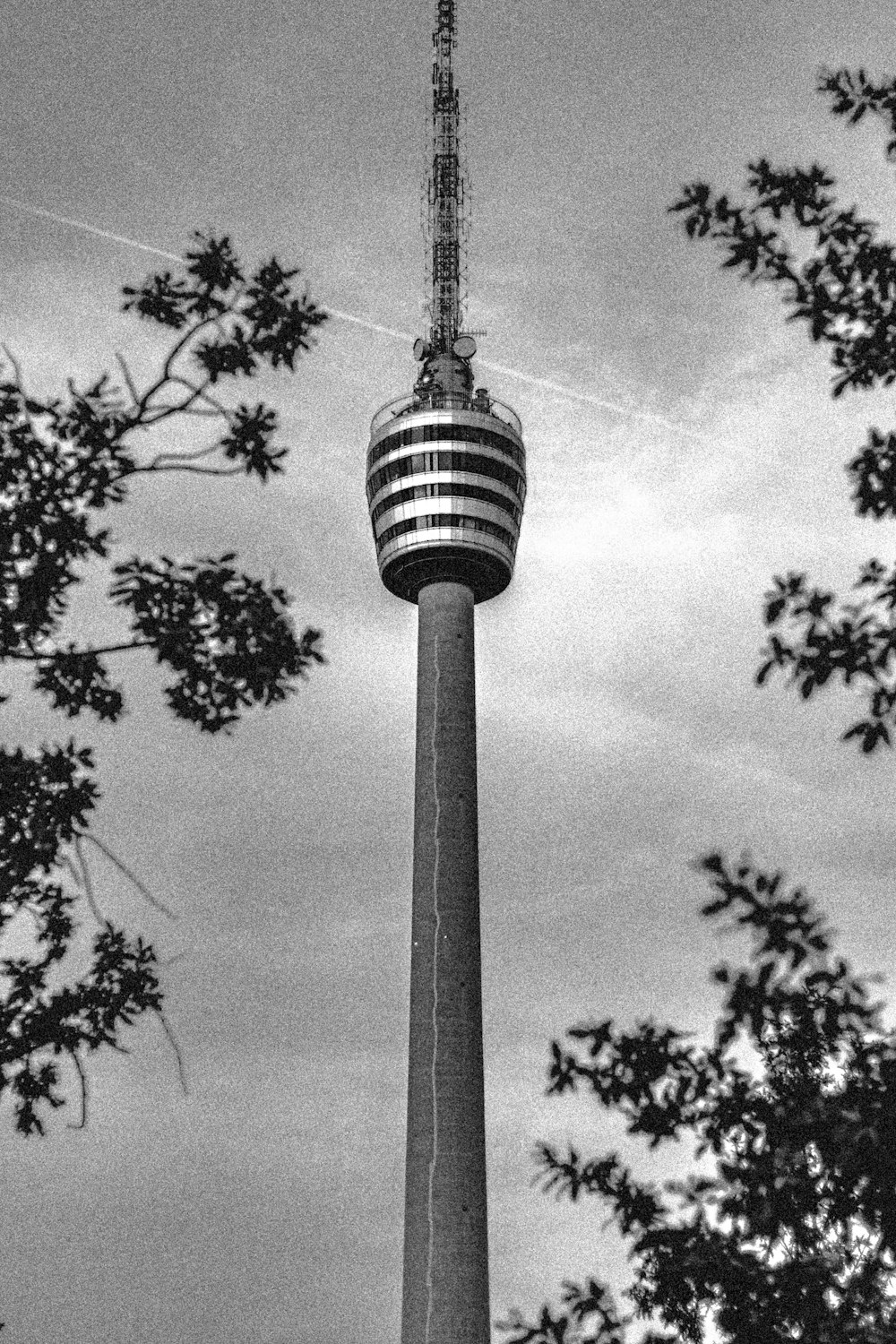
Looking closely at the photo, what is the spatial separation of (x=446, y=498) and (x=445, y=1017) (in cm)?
3754

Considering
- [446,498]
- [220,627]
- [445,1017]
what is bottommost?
[220,627]

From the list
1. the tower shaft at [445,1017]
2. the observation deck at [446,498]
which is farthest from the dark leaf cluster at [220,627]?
the observation deck at [446,498]

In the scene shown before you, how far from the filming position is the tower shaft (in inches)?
3219

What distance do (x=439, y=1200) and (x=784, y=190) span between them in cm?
7735

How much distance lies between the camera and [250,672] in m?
15.4

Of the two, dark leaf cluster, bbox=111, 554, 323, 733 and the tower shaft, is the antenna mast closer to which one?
the tower shaft

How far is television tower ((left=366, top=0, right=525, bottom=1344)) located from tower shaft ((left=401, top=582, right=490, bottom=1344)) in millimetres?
87

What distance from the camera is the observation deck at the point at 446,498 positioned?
104 metres

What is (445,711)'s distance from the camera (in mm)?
96438

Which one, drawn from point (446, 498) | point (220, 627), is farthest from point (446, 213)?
point (220, 627)

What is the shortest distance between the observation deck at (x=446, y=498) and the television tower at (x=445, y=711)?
0.12m

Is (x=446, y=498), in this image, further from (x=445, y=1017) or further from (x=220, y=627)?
(x=220, y=627)

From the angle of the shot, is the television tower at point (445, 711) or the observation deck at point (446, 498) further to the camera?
the observation deck at point (446, 498)

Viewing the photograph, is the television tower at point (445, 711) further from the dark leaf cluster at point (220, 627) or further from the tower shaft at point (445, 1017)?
the dark leaf cluster at point (220, 627)
